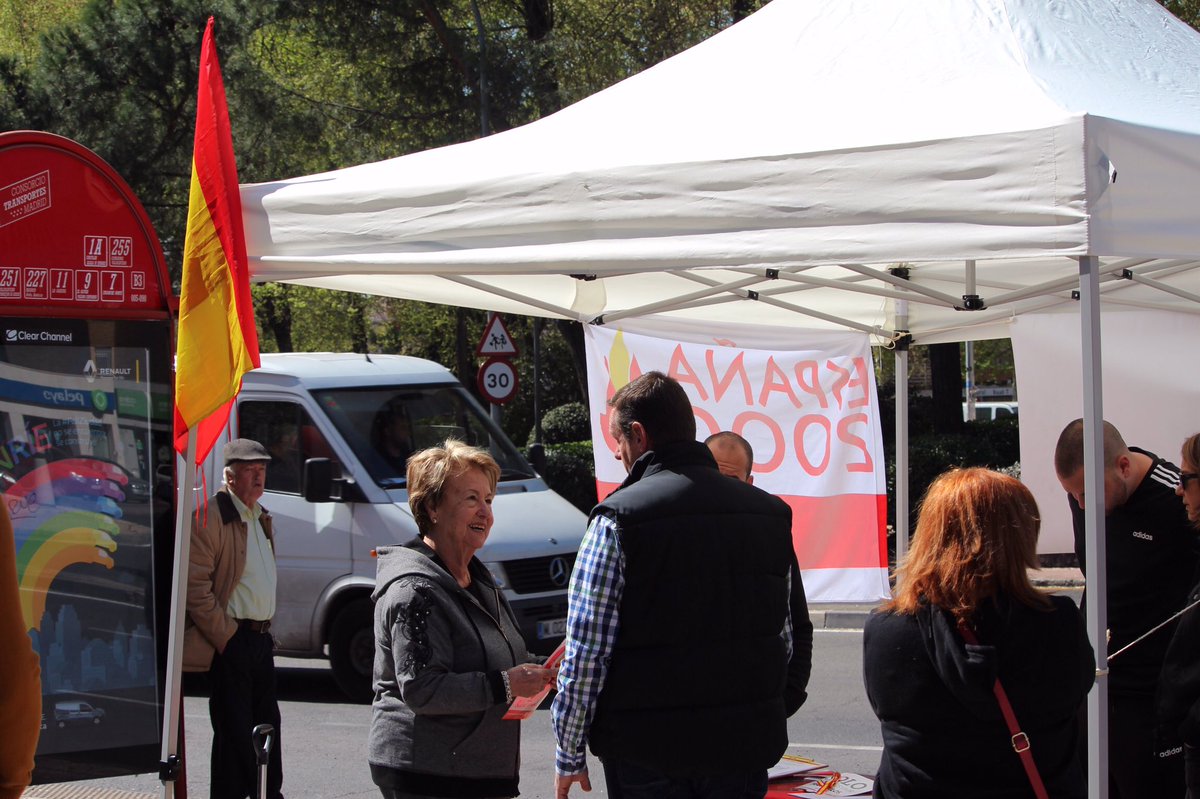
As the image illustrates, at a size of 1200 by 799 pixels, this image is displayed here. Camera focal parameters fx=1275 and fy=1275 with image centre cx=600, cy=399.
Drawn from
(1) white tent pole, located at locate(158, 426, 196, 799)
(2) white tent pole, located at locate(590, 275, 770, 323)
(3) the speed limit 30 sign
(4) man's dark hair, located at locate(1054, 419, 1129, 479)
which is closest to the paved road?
(1) white tent pole, located at locate(158, 426, 196, 799)

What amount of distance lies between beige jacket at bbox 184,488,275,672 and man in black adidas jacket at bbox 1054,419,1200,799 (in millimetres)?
3487

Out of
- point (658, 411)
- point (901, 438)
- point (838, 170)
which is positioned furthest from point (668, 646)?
point (901, 438)

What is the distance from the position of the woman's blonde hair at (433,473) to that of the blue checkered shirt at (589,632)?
0.50m

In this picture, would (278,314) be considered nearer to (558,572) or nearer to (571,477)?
(571,477)

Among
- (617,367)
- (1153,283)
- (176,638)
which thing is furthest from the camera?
(617,367)

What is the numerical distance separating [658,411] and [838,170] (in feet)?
2.93

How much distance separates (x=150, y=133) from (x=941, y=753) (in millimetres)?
17166

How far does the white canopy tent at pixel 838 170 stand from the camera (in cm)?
332

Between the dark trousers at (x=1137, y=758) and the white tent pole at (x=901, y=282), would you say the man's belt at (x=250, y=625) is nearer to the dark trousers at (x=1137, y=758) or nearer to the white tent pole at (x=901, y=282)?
the white tent pole at (x=901, y=282)

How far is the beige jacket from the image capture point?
5.46 m

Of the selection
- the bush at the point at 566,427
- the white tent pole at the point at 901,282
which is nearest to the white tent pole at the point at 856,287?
the white tent pole at the point at 901,282

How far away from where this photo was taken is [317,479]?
27.8 ft

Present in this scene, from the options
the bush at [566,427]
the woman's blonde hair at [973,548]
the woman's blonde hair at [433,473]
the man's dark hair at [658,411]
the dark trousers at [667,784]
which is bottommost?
the dark trousers at [667,784]

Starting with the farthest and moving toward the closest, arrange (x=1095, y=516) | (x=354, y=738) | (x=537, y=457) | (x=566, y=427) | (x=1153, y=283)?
1. (x=566, y=427)
2. (x=537, y=457)
3. (x=354, y=738)
4. (x=1153, y=283)
5. (x=1095, y=516)
